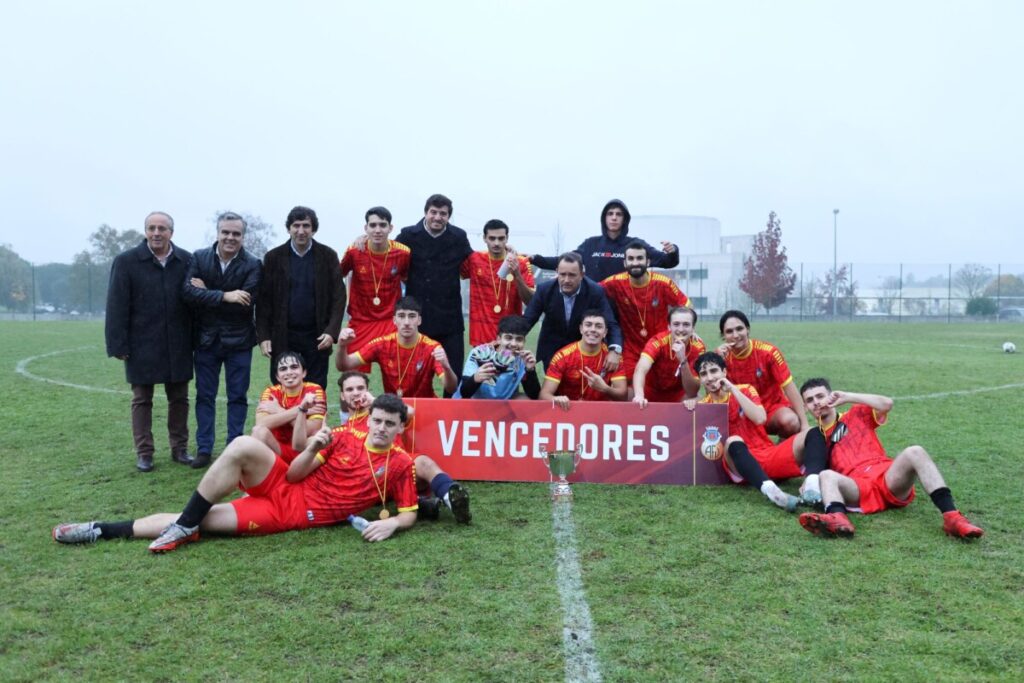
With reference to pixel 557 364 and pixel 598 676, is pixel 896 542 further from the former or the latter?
pixel 557 364

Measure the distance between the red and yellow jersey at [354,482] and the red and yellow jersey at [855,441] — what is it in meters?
2.71

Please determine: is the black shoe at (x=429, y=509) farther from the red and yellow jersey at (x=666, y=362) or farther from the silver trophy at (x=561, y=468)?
the red and yellow jersey at (x=666, y=362)

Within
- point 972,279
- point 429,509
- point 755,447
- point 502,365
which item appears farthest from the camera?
point 972,279

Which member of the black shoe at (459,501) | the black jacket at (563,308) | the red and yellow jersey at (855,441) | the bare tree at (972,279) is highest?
the bare tree at (972,279)

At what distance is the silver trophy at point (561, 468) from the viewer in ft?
18.0

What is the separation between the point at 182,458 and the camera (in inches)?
263

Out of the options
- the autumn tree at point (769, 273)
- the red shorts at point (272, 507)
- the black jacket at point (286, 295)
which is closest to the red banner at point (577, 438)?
the black jacket at point (286, 295)

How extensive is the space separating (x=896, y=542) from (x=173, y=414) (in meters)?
5.32

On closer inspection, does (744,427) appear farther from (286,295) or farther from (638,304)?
(286,295)

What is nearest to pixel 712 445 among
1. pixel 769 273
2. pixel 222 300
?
pixel 222 300

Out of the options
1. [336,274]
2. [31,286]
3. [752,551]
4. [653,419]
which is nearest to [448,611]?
[752,551]

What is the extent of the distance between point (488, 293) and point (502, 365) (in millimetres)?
1266

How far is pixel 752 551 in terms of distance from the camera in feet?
14.2

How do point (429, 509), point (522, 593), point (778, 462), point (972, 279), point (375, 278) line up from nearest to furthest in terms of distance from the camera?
point (522, 593) → point (429, 509) → point (778, 462) → point (375, 278) → point (972, 279)
